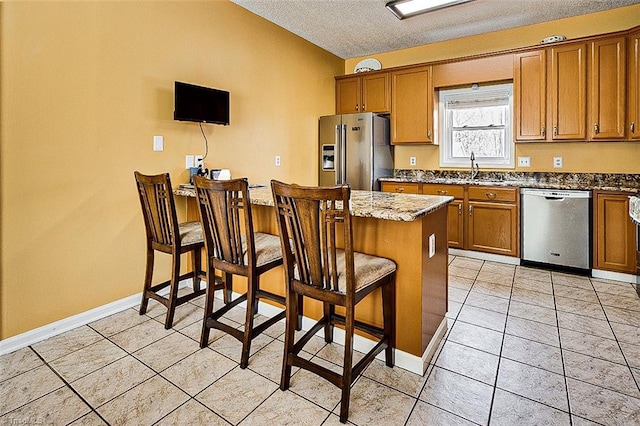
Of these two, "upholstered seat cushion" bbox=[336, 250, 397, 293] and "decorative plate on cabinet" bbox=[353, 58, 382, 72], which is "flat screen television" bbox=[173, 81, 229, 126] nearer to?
"upholstered seat cushion" bbox=[336, 250, 397, 293]

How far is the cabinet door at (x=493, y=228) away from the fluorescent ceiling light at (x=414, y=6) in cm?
207

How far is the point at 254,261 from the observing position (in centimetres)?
196

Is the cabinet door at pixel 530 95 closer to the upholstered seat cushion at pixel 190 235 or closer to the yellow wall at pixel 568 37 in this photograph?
the yellow wall at pixel 568 37

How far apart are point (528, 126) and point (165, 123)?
3.74m

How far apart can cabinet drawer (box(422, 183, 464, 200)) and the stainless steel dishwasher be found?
2.11 ft

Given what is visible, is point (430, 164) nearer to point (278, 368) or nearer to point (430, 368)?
point (430, 368)

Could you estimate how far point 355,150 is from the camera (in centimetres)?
467

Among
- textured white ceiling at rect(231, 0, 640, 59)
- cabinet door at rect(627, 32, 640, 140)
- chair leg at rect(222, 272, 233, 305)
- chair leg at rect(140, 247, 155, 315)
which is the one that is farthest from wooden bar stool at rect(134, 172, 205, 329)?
cabinet door at rect(627, 32, 640, 140)

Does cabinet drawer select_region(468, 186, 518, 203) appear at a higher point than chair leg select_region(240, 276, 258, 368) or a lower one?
higher

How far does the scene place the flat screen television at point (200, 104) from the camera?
2918mm

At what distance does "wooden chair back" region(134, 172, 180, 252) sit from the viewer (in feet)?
7.51

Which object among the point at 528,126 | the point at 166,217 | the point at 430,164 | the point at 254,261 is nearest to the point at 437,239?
the point at 254,261

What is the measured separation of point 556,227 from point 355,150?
7.90 feet

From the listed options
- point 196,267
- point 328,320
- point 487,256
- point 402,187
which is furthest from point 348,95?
point 328,320
